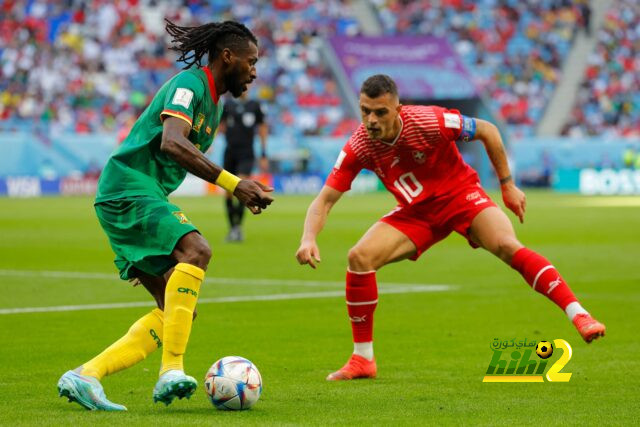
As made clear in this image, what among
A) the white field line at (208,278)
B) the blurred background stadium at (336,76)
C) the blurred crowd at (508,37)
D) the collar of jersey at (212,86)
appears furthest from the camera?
the blurred crowd at (508,37)

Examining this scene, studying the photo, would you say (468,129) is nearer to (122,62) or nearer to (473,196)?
(473,196)

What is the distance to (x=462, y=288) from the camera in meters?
12.8

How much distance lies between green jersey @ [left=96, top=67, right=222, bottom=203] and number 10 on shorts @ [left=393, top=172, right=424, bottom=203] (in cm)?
188

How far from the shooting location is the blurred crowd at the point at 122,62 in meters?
40.3

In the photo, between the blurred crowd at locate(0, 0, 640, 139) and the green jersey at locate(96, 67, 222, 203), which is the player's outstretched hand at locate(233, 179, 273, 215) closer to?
the green jersey at locate(96, 67, 222, 203)

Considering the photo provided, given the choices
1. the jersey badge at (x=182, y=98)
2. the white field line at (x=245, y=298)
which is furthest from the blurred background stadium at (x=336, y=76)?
the jersey badge at (x=182, y=98)

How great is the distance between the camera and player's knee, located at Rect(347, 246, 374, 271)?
753 centimetres

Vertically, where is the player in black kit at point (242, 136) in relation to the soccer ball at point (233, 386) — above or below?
below

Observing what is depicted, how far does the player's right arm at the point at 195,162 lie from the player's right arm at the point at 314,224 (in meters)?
1.25

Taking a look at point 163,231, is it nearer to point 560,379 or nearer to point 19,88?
point 560,379

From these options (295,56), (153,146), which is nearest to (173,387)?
(153,146)

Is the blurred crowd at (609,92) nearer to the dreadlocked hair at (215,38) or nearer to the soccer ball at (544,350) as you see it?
the soccer ball at (544,350)

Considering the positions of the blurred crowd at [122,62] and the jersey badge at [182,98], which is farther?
the blurred crowd at [122,62]

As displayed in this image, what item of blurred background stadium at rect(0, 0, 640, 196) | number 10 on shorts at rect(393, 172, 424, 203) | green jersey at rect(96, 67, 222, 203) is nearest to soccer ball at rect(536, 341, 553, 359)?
number 10 on shorts at rect(393, 172, 424, 203)
